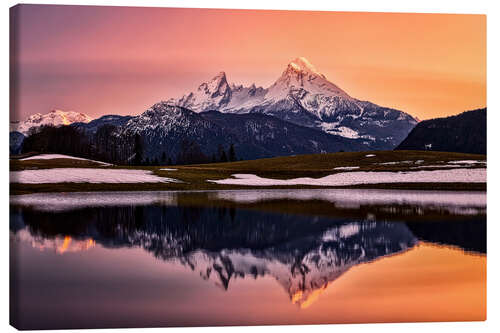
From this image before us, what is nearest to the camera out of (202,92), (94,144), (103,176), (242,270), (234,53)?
(242,270)

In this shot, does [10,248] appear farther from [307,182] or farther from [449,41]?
[307,182]

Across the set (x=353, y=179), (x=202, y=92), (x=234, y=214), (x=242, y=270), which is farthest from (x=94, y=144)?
(x=242, y=270)

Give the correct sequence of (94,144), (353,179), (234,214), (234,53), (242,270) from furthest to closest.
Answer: (94,144) → (353,179) → (234,214) → (234,53) → (242,270)

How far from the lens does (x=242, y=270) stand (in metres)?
16.7

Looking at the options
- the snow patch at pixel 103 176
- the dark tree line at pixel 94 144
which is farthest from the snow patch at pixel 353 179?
the dark tree line at pixel 94 144

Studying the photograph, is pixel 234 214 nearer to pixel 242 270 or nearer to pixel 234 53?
pixel 234 53

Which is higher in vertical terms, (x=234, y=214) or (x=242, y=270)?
(x=234, y=214)

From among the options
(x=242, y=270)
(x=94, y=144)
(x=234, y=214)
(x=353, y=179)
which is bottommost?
(x=242, y=270)

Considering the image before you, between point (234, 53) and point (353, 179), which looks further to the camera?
point (353, 179)

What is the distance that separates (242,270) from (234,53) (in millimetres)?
11436

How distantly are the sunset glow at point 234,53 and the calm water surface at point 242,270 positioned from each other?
4473 millimetres

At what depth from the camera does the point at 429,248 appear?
1989 centimetres

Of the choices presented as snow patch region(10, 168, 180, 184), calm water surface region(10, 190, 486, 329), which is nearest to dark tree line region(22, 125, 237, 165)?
snow patch region(10, 168, 180, 184)

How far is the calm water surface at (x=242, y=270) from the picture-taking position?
14516 millimetres
